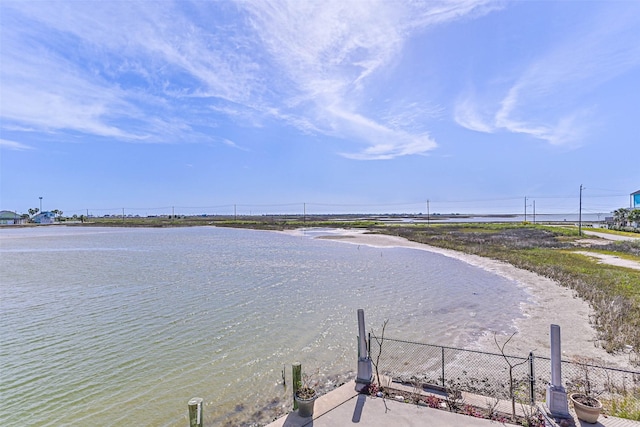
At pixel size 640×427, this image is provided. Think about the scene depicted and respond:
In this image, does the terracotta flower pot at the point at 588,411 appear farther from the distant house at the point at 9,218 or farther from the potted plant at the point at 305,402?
the distant house at the point at 9,218

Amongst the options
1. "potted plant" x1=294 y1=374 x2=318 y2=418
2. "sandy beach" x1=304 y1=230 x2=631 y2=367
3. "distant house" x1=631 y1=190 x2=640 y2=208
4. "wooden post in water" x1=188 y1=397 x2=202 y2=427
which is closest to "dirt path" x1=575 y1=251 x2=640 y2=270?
"sandy beach" x1=304 y1=230 x2=631 y2=367

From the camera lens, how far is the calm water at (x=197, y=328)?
26.3ft

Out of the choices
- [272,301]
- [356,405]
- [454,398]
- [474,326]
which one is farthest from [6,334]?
[474,326]

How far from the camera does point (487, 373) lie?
9117mm

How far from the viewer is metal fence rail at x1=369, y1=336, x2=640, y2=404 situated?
7723 millimetres

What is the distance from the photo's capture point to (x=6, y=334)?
1212 centimetres

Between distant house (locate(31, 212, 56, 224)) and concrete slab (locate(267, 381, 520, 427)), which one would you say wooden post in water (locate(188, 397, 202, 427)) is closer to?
concrete slab (locate(267, 381, 520, 427))

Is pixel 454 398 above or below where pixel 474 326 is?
above

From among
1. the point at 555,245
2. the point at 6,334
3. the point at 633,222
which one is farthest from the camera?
the point at 633,222

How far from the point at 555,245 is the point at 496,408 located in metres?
38.9

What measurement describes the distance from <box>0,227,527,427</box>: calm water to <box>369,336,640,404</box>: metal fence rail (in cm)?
122

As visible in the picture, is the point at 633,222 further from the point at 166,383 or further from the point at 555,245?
the point at 166,383

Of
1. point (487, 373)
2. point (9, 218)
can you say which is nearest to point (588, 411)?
point (487, 373)

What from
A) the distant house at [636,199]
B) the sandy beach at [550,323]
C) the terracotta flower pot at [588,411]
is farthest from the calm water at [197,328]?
the distant house at [636,199]
